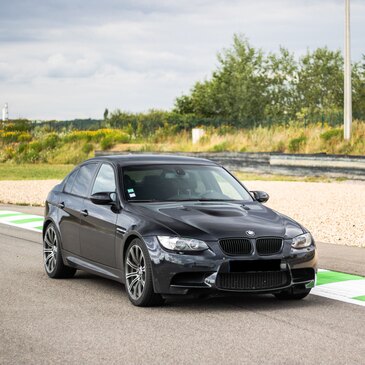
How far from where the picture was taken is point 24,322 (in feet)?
28.1

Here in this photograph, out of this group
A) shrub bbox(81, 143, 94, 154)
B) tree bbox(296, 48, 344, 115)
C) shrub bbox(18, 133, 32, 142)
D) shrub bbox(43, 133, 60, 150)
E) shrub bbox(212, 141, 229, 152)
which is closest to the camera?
shrub bbox(212, 141, 229, 152)

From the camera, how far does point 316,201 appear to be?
23125mm

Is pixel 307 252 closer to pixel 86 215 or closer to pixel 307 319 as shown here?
pixel 307 319

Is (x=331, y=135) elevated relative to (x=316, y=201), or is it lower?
elevated

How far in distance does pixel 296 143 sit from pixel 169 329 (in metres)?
27.7

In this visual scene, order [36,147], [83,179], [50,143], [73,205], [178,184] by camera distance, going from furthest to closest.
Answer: [50,143]
[36,147]
[83,179]
[73,205]
[178,184]

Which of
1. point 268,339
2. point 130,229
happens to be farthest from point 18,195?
point 268,339

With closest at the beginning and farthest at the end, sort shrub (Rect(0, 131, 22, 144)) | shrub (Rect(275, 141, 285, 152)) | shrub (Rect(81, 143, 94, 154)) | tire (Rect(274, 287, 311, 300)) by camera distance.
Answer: tire (Rect(274, 287, 311, 300)) < shrub (Rect(275, 141, 285, 152)) < shrub (Rect(81, 143, 94, 154)) < shrub (Rect(0, 131, 22, 144))

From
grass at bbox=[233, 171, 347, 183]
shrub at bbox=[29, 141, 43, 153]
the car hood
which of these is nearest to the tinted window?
the car hood

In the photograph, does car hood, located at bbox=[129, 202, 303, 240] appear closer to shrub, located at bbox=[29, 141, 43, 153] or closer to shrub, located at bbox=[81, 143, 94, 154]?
shrub, located at bbox=[81, 143, 94, 154]

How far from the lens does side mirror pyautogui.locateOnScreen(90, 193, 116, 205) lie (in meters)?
10.0

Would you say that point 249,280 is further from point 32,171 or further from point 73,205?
point 32,171

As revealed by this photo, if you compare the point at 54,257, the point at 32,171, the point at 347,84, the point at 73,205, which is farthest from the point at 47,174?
the point at 73,205

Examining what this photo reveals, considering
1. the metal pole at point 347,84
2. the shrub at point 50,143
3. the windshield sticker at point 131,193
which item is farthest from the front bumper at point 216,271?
the shrub at point 50,143
